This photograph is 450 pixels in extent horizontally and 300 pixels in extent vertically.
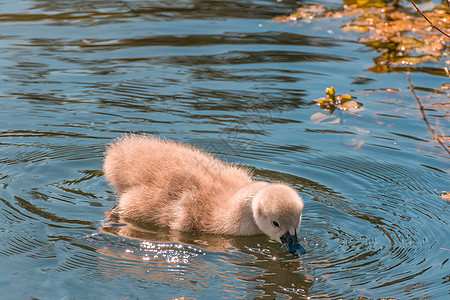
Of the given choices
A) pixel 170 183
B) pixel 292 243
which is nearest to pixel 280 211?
pixel 292 243

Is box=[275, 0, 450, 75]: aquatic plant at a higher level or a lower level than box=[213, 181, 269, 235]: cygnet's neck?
higher

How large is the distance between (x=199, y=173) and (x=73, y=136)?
1.84m

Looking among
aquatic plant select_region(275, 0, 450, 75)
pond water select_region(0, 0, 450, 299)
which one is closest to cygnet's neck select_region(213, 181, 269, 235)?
pond water select_region(0, 0, 450, 299)

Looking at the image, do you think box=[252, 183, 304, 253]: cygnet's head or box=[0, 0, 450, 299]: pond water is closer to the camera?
box=[0, 0, 450, 299]: pond water

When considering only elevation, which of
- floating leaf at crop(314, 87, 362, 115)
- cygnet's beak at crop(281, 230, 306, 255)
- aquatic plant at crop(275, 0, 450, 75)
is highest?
aquatic plant at crop(275, 0, 450, 75)

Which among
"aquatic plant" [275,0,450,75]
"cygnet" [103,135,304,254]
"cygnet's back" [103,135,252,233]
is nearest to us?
"cygnet" [103,135,304,254]

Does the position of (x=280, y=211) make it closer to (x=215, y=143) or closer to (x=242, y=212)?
(x=242, y=212)

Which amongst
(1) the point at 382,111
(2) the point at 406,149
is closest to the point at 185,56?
(1) the point at 382,111

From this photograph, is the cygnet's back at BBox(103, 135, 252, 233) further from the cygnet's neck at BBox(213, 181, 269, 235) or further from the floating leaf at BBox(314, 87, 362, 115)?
the floating leaf at BBox(314, 87, 362, 115)

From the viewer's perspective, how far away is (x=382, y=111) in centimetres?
816

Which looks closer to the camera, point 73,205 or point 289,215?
point 289,215

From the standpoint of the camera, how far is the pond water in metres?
5.04

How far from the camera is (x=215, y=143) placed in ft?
23.6

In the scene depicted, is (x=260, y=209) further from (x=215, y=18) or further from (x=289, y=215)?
(x=215, y=18)
